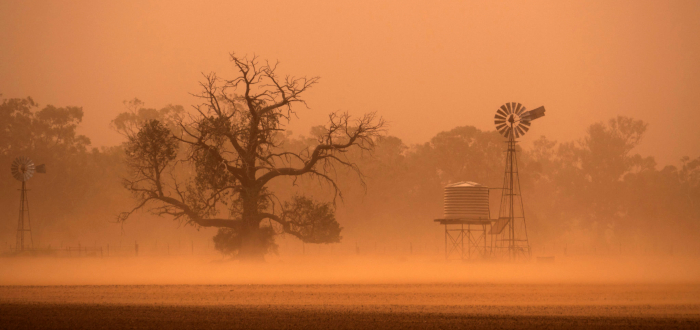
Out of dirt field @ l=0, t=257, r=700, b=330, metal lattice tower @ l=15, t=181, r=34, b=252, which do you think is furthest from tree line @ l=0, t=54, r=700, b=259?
dirt field @ l=0, t=257, r=700, b=330

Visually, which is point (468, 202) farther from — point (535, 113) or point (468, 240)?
point (535, 113)

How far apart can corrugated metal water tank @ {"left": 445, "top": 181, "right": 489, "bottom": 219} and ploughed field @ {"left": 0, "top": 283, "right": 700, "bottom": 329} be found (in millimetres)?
19660

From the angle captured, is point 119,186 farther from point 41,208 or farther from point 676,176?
point 676,176

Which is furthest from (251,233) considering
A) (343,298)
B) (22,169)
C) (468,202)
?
(22,169)

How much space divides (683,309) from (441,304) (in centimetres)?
723

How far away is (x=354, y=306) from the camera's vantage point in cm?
2431

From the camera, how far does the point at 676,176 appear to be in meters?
101

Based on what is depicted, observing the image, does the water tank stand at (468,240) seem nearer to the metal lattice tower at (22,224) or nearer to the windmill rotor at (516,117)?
the windmill rotor at (516,117)

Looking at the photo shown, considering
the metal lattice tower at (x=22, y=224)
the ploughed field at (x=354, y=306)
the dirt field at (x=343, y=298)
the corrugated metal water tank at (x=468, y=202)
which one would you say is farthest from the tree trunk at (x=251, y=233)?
the metal lattice tower at (x=22, y=224)

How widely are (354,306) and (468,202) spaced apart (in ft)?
95.3

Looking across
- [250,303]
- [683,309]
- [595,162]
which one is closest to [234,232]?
[250,303]

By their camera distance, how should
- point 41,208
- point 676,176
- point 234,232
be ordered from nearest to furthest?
1. point 234,232
2. point 41,208
3. point 676,176

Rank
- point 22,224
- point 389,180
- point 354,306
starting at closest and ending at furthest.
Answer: point 354,306, point 22,224, point 389,180

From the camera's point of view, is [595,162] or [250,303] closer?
[250,303]
